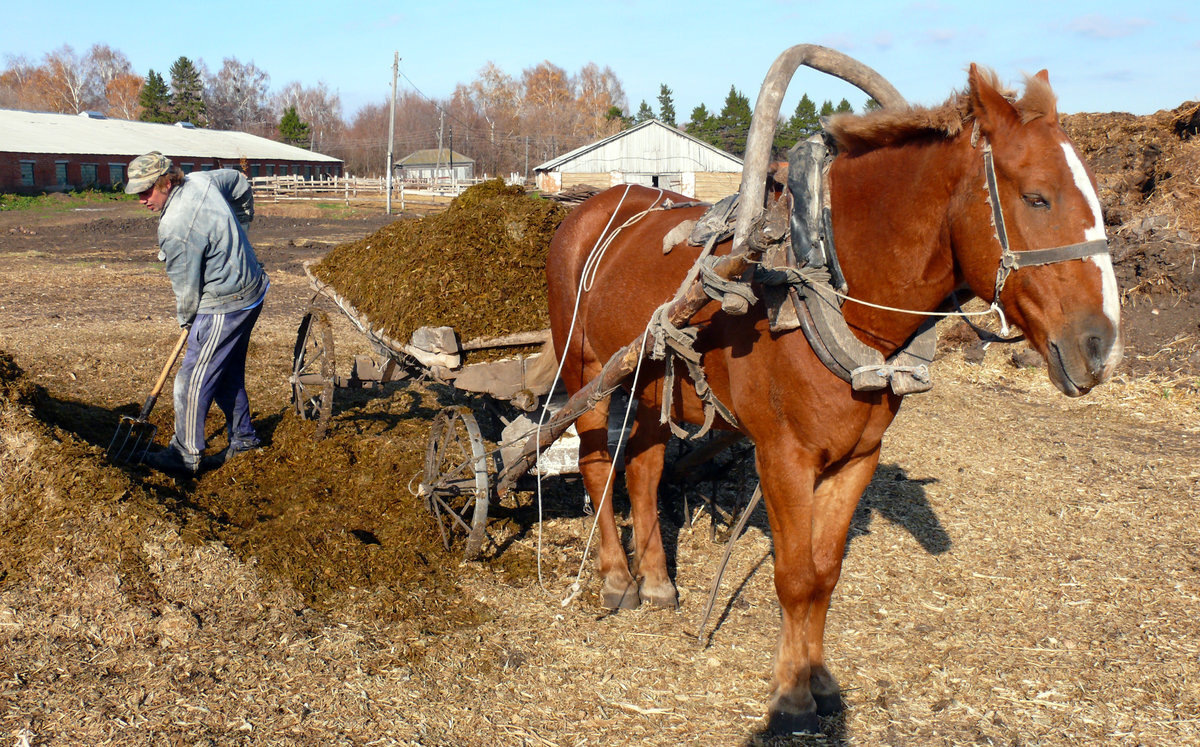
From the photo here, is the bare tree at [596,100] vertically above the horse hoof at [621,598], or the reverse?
the bare tree at [596,100]

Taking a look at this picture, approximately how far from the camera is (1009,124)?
2.56 m

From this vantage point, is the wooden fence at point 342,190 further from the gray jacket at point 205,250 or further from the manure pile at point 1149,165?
the gray jacket at point 205,250

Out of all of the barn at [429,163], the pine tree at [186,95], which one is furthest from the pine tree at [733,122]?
the pine tree at [186,95]

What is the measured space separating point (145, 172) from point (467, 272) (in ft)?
7.02

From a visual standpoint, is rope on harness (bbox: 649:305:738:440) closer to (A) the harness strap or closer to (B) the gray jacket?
(A) the harness strap

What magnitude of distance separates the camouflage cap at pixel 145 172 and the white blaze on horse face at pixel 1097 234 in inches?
202

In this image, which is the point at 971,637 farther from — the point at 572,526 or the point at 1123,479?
the point at 1123,479

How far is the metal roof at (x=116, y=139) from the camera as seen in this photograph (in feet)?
136

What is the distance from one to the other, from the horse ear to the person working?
4.85m

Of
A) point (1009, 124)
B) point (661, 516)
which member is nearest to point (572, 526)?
point (661, 516)

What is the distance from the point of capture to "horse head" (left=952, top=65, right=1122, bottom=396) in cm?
243

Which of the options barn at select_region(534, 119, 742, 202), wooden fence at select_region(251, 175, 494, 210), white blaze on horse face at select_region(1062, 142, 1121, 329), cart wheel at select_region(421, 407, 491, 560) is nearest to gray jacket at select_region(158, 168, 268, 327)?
cart wheel at select_region(421, 407, 491, 560)

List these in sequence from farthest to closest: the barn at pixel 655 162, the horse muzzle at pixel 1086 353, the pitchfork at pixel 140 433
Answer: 1. the barn at pixel 655 162
2. the pitchfork at pixel 140 433
3. the horse muzzle at pixel 1086 353

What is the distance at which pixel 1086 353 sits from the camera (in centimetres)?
242
